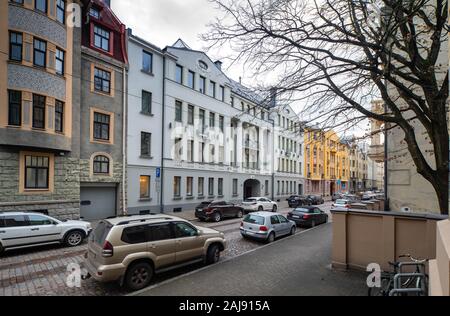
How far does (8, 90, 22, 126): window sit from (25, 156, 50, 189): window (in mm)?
1830

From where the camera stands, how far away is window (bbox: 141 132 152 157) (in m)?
19.3

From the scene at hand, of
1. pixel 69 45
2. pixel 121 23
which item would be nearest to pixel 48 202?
pixel 69 45

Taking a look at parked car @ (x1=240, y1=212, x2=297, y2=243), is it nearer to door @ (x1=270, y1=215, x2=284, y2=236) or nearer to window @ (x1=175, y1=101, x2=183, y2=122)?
door @ (x1=270, y1=215, x2=284, y2=236)

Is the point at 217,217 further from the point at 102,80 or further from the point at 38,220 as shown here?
the point at 102,80

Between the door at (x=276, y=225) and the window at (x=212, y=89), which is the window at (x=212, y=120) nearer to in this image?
the window at (x=212, y=89)

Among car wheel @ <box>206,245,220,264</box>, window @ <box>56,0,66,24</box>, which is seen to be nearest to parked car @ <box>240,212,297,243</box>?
car wheel @ <box>206,245,220,264</box>

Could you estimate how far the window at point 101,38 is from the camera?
54.9 ft

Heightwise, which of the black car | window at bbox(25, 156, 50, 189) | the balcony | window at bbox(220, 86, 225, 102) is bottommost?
the black car

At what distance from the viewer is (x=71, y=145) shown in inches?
587

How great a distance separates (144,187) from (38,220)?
9.69 meters

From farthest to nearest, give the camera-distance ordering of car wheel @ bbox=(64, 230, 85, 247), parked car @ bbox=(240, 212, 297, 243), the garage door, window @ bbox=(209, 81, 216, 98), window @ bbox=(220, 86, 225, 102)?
window @ bbox=(220, 86, 225, 102), window @ bbox=(209, 81, 216, 98), the garage door, parked car @ bbox=(240, 212, 297, 243), car wheel @ bbox=(64, 230, 85, 247)

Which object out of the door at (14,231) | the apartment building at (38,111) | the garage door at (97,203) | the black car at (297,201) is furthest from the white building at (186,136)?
the door at (14,231)

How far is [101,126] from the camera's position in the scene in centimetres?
1675

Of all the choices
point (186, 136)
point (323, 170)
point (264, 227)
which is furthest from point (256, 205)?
point (323, 170)
